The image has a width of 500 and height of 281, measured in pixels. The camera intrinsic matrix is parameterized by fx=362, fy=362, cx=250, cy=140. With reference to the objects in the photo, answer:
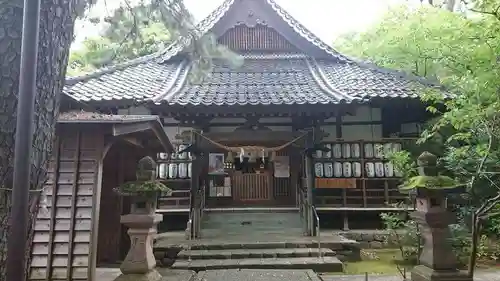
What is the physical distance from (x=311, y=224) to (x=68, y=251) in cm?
623

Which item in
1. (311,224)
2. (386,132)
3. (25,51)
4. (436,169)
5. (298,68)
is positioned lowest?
(311,224)

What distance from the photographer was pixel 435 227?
5.36m

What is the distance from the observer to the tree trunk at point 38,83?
1.99 m

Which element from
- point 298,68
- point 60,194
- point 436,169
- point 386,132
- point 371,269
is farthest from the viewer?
point 298,68

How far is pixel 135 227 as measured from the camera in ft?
20.3

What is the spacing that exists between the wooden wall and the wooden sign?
21.8 feet

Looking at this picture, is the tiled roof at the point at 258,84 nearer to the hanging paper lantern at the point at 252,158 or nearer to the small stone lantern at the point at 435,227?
the hanging paper lantern at the point at 252,158

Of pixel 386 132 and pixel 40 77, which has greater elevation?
pixel 386 132

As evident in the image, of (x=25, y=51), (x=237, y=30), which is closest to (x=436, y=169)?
(x=25, y=51)

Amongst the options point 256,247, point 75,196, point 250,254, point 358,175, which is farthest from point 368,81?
point 75,196

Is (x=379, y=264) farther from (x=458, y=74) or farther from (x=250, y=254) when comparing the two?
(x=458, y=74)

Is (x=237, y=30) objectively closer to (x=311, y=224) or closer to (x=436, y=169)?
(x=311, y=224)

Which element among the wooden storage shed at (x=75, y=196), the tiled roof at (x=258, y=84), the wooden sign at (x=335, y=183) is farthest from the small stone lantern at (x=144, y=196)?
the wooden sign at (x=335, y=183)

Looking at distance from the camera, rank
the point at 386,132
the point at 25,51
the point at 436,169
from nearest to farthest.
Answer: the point at 25,51 < the point at 436,169 < the point at 386,132
